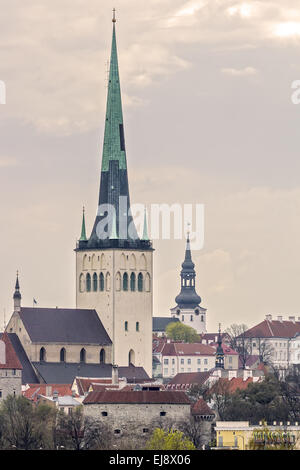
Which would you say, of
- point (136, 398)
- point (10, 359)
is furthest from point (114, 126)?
point (136, 398)

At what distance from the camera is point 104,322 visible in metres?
167

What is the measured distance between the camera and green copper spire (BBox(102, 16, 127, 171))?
168 meters

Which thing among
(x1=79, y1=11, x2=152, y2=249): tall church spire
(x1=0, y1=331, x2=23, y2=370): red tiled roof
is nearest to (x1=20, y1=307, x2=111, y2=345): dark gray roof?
(x1=79, y1=11, x2=152, y2=249): tall church spire

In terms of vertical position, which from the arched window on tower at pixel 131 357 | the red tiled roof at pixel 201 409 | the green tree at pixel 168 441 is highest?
the arched window on tower at pixel 131 357

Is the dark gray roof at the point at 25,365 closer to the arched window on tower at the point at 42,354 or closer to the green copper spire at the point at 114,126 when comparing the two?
the arched window on tower at the point at 42,354

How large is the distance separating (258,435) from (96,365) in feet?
147

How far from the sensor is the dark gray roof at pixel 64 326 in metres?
163

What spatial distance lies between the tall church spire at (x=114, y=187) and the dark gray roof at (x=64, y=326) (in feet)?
17.8

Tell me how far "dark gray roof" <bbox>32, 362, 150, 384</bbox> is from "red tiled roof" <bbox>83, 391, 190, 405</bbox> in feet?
86.3

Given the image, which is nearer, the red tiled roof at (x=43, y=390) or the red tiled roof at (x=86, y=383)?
the red tiled roof at (x=43, y=390)

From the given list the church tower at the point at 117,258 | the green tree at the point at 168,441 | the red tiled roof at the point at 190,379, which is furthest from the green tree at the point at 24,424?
the red tiled roof at the point at 190,379

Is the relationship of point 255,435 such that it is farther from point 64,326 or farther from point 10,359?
point 64,326
